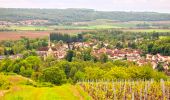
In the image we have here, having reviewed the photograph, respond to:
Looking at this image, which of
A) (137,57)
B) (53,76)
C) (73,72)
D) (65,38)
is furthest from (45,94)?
(65,38)

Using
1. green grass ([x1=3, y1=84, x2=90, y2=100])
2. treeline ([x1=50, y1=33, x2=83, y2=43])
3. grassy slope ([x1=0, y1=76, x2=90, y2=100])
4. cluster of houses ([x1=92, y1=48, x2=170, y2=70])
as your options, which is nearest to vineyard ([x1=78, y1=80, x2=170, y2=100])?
grassy slope ([x1=0, y1=76, x2=90, y2=100])

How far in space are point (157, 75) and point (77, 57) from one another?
50.6 m

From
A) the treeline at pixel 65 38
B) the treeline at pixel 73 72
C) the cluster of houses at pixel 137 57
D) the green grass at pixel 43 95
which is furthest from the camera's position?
the treeline at pixel 65 38

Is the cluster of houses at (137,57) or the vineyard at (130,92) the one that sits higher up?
the vineyard at (130,92)

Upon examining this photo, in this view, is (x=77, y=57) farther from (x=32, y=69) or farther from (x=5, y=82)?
(x=5, y=82)

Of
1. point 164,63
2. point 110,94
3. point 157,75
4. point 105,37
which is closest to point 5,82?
point 110,94

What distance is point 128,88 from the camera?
135 feet

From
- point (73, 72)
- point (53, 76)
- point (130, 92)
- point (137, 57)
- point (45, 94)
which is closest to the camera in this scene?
point (45, 94)

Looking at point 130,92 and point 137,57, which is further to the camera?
point 137,57

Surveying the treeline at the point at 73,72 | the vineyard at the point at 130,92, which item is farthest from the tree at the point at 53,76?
the vineyard at the point at 130,92

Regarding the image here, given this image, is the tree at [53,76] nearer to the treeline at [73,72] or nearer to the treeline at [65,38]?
the treeline at [73,72]

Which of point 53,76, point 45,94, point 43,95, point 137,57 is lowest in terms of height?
point 137,57

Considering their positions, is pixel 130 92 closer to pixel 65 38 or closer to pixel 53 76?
pixel 53 76

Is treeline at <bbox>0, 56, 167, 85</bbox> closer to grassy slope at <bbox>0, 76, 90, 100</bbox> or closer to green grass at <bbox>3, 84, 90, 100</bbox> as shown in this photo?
grassy slope at <bbox>0, 76, 90, 100</bbox>
